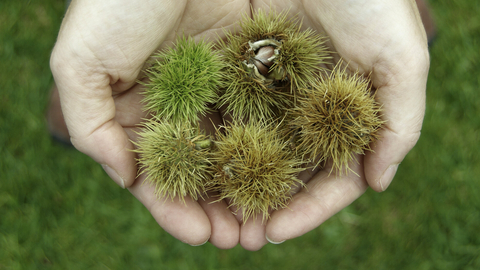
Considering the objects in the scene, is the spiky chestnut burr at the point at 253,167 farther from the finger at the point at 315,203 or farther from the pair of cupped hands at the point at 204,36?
the pair of cupped hands at the point at 204,36

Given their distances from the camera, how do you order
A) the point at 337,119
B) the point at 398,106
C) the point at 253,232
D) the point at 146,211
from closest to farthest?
the point at 337,119
the point at 398,106
the point at 253,232
the point at 146,211

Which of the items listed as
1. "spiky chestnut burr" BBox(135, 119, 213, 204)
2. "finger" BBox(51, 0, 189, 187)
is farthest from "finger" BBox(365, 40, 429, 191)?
"finger" BBox(51, 0, 189, 187)

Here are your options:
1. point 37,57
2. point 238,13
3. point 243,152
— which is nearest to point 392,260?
A: point 243,152

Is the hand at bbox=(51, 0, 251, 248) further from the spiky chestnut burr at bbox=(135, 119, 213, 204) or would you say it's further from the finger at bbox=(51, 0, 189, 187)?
the spiky chestnut burr at bbox=(135, 119, 213, 204)

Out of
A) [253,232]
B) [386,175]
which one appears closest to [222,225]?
[253,232]

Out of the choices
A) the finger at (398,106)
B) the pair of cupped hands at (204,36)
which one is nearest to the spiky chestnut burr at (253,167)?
the pair of cupped hands at (204,36)

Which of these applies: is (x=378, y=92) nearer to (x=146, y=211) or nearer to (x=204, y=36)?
(x=204, y=36)
